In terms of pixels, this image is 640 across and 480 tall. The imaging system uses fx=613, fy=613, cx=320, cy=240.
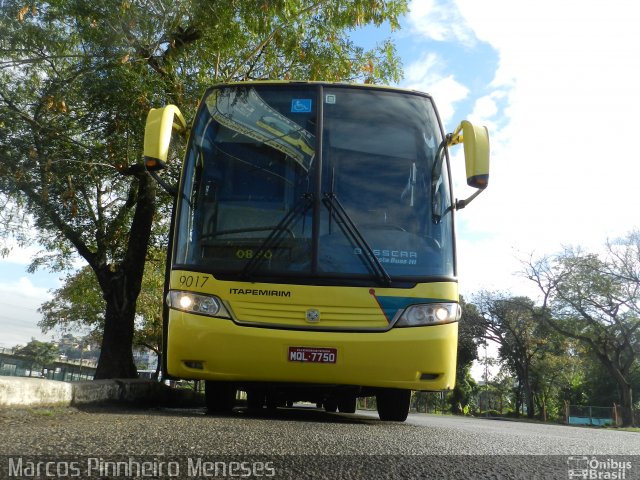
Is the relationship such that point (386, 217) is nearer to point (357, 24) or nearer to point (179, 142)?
point (179, 142)

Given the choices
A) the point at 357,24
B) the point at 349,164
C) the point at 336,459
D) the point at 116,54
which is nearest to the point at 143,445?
the point at 336,459

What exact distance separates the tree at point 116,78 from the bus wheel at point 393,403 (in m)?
5.75

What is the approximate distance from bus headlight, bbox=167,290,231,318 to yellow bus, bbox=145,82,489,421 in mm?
13

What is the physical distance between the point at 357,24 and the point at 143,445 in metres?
9.92

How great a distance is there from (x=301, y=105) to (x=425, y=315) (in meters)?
2.53

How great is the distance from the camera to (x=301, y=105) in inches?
253

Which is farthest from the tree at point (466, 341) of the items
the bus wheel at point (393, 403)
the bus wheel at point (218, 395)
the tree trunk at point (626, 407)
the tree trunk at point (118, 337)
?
the bus wheel at point (218, 395)

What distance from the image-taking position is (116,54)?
372 inches

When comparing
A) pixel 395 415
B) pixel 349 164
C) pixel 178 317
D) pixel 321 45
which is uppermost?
pixel 321 45

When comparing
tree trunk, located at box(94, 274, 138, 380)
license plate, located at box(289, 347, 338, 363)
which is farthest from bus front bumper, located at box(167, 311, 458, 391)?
tree trunk, located at box(94, 274, 138, 380)

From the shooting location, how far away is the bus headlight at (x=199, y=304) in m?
5.66

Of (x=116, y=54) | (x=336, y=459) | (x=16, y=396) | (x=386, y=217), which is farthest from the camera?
(x=116, y=54)

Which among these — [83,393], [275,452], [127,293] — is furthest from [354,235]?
[127,293]

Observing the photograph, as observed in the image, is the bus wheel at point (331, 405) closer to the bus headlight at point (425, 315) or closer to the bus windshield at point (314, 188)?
the bus headlight at point (425, 315)
